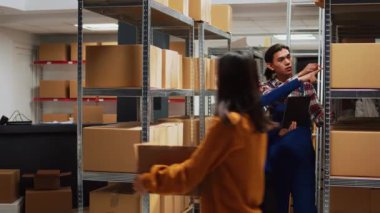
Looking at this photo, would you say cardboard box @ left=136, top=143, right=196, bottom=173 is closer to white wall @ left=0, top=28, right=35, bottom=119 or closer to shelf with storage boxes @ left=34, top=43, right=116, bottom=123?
white wall @ left=0, top=28, right=35, bottom=119

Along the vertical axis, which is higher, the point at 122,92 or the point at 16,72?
the point at 16,72

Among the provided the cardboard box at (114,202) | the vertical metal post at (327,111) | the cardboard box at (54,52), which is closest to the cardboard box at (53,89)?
the cardboard box at (54,52)

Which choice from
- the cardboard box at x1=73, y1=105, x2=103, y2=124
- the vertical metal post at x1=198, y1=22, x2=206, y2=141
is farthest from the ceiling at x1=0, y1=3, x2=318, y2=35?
the vertical metal post at x1=198, y1=22, x2=206, y2=141

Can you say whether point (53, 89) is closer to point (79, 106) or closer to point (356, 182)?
point (79, 106)

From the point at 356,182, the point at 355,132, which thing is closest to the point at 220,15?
the point at 355,132

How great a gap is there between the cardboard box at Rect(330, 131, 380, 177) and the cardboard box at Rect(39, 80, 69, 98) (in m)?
8.00

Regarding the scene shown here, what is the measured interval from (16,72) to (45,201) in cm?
505

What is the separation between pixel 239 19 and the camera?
330 inches

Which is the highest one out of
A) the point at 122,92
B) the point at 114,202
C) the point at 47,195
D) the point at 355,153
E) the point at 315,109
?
the point at 122,92

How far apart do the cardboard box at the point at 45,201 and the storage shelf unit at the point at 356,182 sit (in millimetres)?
3312

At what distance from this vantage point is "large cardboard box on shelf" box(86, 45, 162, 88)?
3480 millimetres

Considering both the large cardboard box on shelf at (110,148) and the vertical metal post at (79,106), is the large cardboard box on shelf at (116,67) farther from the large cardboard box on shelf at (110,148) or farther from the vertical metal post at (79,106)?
the large cardboard box on shelf at (110,148)

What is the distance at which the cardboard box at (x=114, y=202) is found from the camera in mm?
3439

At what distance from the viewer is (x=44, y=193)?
5.33m
